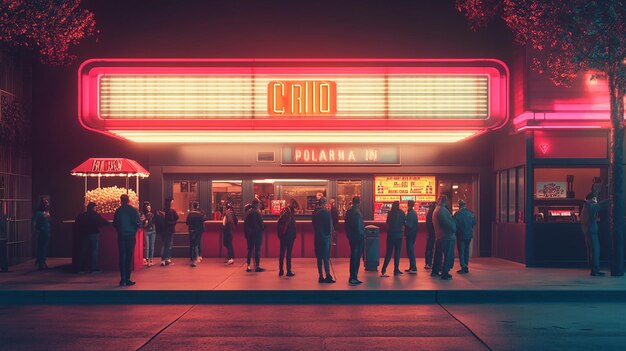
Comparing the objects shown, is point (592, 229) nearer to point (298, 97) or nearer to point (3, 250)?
point (298, 97)

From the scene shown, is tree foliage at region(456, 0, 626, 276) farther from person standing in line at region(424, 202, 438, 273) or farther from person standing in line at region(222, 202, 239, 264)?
person standing in line at region(222, 202, 239, 264)

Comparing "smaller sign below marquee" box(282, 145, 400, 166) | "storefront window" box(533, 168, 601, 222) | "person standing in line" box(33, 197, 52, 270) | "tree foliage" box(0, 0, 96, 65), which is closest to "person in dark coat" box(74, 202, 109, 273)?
"person standing in line" box(33, 197, 52, 270)

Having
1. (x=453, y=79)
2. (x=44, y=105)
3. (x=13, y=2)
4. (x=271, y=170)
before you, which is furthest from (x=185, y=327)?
(x=44, y=105)

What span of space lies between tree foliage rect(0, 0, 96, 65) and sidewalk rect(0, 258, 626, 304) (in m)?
5.43

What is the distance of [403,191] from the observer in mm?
22812

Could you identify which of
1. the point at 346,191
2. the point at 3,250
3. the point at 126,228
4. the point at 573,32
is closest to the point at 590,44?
the point at 573,32

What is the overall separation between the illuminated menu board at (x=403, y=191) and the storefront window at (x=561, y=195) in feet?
13.4

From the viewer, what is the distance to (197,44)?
74.0 feet

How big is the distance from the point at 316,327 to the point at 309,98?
28.8ft

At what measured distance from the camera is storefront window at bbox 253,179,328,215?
22.7 m

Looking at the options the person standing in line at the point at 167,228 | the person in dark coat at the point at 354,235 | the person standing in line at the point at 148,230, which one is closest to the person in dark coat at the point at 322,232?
the person in dark coat at the point at 354,235

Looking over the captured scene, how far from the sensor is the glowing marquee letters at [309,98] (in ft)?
60.2

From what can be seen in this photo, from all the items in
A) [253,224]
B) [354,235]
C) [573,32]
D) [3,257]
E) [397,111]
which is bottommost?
[3,257]

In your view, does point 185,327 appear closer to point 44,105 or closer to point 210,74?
point 210,74
